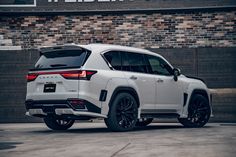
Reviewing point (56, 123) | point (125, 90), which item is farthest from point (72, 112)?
point (56, 123)

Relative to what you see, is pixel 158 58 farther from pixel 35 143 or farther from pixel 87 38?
pixel 87 38

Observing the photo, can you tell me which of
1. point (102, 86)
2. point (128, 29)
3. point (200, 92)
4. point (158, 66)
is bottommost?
point (200, 92)

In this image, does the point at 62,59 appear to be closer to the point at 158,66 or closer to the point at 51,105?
the point at 51,105

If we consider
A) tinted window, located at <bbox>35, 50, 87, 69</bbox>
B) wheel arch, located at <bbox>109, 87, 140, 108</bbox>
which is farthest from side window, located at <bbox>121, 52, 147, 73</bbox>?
tinted window, located at <bbox>35, 50, 87, 69</bbox>

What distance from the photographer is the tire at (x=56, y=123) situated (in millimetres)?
10484

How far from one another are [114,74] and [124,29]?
664cm

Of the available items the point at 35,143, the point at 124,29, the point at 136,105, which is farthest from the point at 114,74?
the point at 124,29

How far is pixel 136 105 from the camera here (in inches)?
380

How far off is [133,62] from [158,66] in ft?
2.91

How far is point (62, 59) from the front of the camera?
937cm

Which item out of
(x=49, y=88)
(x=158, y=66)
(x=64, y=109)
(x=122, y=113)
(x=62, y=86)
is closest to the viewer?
(x=64, y=109)

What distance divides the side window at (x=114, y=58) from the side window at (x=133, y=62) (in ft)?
0.43

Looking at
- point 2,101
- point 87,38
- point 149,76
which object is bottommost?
point 2,101

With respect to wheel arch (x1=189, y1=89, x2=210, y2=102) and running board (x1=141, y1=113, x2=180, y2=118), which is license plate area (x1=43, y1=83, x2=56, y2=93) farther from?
wheel arch (x1=189, y1=89, x2=210, y2=102)
